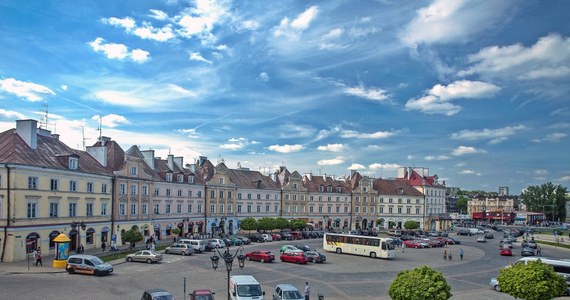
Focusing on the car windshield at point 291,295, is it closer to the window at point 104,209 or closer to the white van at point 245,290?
the white van at point 245,290

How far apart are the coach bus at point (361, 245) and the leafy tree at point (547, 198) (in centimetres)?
14704

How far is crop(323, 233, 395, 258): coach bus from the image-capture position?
196ft

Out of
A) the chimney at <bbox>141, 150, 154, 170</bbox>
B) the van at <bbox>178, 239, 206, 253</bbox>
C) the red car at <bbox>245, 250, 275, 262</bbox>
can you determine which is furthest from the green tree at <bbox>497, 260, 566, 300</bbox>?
the chimney at <bbox>141, 150, 154, 170</bbox>

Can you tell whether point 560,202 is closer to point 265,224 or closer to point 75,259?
point 265,224

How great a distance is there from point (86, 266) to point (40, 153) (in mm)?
19645

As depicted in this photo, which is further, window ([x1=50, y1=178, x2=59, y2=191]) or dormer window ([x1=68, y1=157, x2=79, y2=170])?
dormer window ([x1=68, y1=157, x2=79, y2=170])

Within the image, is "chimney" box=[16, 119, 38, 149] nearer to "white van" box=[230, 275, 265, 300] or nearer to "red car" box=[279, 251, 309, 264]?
"red car" box=[279, 251, 309, 264]

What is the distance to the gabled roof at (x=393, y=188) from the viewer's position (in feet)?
404

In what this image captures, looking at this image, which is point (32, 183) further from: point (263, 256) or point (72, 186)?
point (263, 256)

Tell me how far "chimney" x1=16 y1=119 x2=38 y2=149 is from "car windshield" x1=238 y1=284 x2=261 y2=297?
1439 inches

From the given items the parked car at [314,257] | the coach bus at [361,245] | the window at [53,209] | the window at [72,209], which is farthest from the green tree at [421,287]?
the window at [72,209]

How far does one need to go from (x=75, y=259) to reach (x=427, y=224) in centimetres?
10164

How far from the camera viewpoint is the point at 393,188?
124875 mm

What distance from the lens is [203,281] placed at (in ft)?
130
